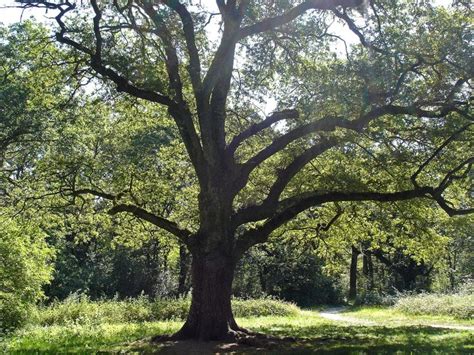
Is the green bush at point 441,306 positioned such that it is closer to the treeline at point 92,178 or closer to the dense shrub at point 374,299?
the treeline at point 92,178

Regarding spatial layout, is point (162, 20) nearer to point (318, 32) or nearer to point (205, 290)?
point (318, 32)

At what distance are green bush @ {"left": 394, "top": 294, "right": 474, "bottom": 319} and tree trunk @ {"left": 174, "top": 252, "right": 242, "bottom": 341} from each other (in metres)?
14.8

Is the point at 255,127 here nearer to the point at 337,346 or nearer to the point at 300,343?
the point at 300,343

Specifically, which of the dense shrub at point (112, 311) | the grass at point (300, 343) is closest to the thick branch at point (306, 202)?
the grass at point (300, 343)

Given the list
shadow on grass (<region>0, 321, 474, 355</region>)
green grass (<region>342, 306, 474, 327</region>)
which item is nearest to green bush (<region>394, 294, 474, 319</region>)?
green grass (<region>342, 306, 474, 327</region>)

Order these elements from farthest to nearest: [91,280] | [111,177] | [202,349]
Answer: [91,280] < [111,177] < [202,349]

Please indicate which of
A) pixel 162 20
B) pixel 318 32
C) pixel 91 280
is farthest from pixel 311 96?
pixel 91 280

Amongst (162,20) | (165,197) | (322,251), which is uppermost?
(162,20)

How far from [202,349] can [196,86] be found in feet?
21.2

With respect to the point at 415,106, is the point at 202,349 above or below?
below

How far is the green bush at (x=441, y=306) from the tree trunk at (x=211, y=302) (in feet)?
48.7

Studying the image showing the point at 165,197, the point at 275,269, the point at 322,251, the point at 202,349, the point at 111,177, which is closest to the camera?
the point at 202,349

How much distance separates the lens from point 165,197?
695 inches

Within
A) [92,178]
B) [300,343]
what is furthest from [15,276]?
[300,343]
